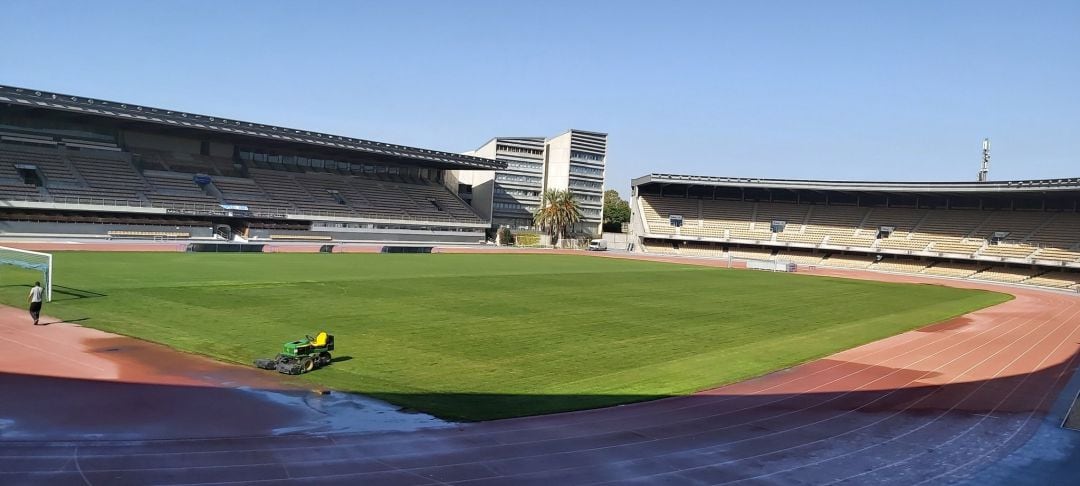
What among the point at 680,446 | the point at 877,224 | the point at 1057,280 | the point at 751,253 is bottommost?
the point at 680,446

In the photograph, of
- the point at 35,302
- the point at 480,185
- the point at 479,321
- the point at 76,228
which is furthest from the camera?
the point at 480,185

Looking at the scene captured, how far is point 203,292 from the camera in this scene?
2745 centimetres

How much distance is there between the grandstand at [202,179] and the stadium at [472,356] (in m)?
0.32

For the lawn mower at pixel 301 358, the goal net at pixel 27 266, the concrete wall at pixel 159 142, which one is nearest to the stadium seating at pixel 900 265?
the lawn mower at pixel 301 358

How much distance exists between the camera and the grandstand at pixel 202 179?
54.6m

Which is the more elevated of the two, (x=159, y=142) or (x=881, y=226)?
(x=159, y=142)

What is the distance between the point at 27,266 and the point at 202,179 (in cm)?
4530

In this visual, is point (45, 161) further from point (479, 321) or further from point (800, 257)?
point (800, 257)

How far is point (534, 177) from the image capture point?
10338 cm

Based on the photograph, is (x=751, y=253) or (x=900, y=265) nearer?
(x=900, y=265)

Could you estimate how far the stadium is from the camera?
35.3ft

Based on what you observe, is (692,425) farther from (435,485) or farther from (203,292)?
(203,292)

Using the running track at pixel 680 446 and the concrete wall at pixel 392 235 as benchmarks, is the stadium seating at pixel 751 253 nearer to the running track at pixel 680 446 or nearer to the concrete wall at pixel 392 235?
the concrete wall at pixel 392 235

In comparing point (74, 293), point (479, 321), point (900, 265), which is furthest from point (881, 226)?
point (74, 293)
